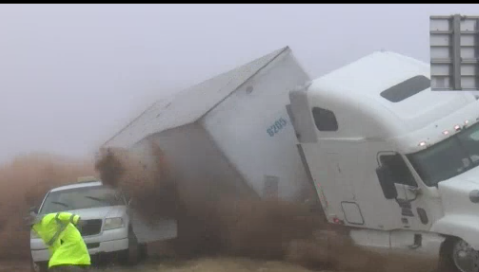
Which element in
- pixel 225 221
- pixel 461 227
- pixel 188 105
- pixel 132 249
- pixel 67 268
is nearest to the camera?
pixel 67 268

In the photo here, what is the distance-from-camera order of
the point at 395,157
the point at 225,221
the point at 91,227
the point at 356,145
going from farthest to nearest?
the point at 225,221 → the point at 91,227 → the point at 356,145 → the point at 395,157

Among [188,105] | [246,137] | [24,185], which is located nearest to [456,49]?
[246,137]

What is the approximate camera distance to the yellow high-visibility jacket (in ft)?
35.3

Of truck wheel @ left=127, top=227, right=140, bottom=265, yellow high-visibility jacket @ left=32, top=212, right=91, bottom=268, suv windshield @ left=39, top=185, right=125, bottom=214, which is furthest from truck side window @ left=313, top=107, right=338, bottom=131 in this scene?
yellow high-visibility jacket @ left=32, top=212, right=91, bottom=268

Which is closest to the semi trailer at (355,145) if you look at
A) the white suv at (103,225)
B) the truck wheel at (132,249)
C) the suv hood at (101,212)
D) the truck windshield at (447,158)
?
the truck windshield at (447,158)

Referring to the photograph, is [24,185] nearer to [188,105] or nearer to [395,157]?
[188,105]

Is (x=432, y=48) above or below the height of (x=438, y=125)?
above

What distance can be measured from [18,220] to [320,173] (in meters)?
7.17

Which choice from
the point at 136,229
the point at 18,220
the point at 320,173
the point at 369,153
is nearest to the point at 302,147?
the point at 320,173

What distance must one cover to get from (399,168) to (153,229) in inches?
194

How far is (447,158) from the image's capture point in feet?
39.1

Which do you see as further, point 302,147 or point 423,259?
point 302,147

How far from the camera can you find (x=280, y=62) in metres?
15.5

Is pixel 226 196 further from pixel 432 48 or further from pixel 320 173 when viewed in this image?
pixel 432 48
